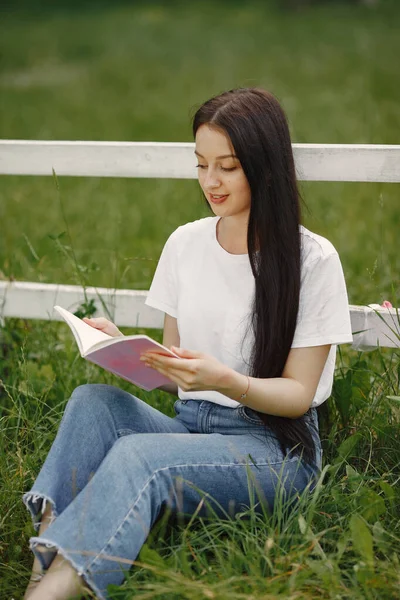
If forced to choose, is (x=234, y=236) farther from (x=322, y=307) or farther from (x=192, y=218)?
(x=192, y=218)

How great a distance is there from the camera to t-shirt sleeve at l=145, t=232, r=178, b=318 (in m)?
2.50

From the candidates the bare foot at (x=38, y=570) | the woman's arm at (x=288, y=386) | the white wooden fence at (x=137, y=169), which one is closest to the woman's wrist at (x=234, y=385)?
the woman's arm at (x=288, y=386)

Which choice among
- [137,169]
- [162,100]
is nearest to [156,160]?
[137,169]

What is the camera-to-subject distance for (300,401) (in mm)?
2230

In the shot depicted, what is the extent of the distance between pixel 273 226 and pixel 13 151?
121 cm

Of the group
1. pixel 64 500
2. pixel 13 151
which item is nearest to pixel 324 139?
pixel 13 151

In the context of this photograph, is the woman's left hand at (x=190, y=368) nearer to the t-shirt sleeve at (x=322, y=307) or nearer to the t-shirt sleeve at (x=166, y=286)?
the t-shirt sleeve at (x=322, y=307)

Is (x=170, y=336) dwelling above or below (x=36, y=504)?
above

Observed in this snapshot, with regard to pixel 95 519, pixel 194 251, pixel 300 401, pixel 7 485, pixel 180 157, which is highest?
pixel 180 157

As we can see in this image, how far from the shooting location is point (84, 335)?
2137 millimetres

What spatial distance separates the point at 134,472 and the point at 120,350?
0.28 metres

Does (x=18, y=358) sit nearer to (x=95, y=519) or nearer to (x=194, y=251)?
(x=194, y=251)

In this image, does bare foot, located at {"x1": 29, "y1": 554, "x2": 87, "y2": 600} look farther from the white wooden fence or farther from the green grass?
the white wooden fence

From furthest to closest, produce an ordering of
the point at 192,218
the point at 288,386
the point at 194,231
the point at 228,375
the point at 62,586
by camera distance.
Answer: the point at 192,218 < the point at 194,231 < the point at 288,386 < the point at 228,375 < the point at 62,586
